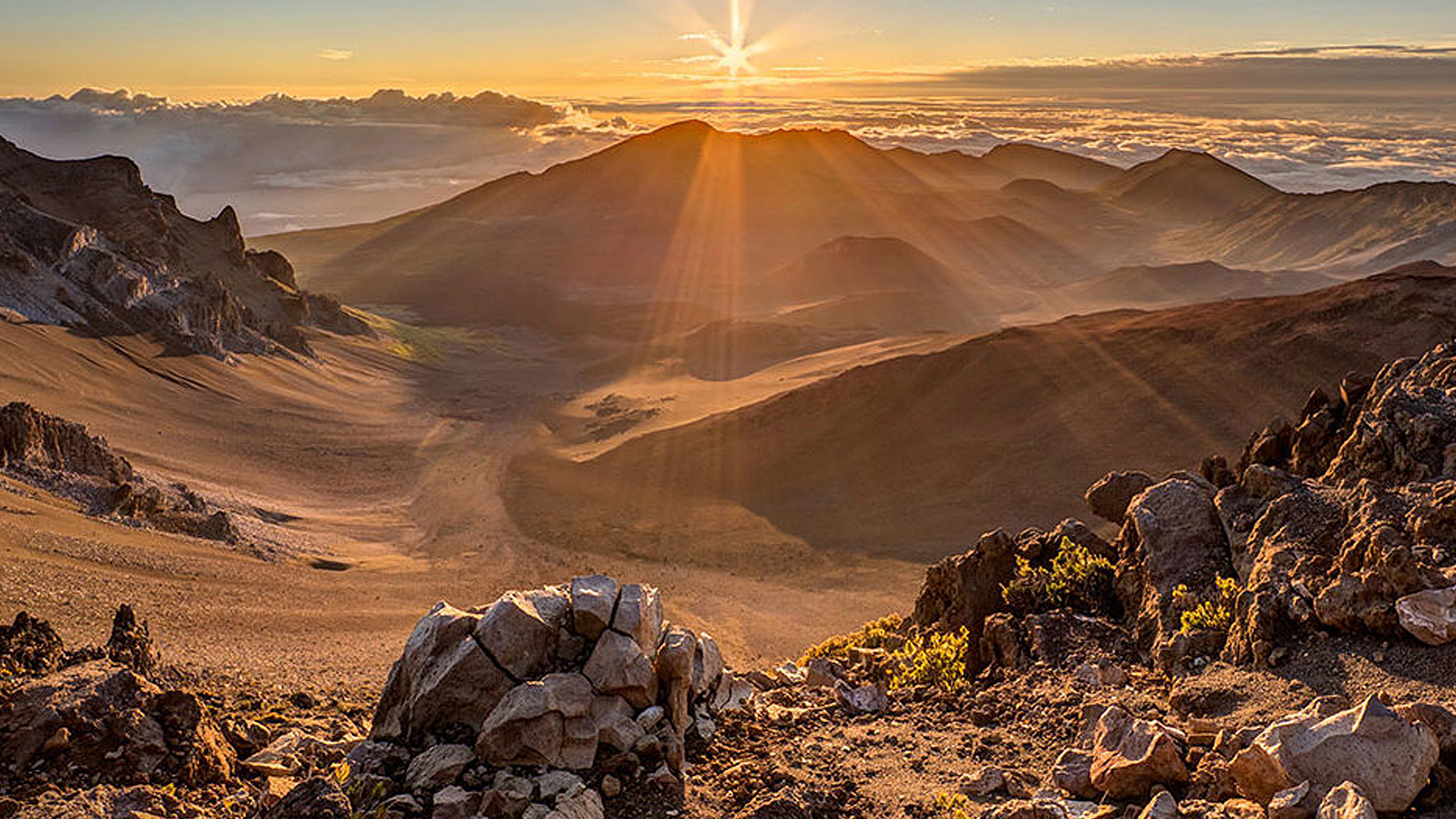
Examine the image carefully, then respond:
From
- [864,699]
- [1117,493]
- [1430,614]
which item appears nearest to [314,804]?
[864,699]

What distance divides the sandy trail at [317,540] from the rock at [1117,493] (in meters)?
9.12

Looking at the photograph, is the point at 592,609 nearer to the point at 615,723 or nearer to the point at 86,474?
the point at 615,723

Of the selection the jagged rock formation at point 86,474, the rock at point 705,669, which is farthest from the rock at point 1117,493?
the jagged rock formation at point 86,474

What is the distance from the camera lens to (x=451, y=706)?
27.1 ft

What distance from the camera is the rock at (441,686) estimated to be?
8242 millimetres

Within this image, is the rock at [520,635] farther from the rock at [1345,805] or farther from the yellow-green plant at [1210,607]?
the yellow-green plant at [1210,607]

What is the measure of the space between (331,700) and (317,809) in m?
6.61

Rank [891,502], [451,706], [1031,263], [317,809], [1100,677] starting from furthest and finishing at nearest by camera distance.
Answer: [1031,263] → [891,502] → [1100,677] → [451,706] → [317,809]

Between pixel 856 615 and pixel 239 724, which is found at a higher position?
pixel 239 724

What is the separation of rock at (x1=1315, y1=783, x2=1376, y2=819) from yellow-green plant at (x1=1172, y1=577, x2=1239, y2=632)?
3.88 m

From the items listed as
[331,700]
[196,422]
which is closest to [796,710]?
[331,700]

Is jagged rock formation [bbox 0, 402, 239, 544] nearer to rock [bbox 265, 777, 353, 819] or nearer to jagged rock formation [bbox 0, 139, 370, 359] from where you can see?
jagged rock formation [bbox 0, 139, 370, 359]

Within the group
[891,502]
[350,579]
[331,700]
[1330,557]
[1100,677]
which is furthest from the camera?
[891,502]

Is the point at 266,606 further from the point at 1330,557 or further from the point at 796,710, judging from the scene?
the point at 1330,557
